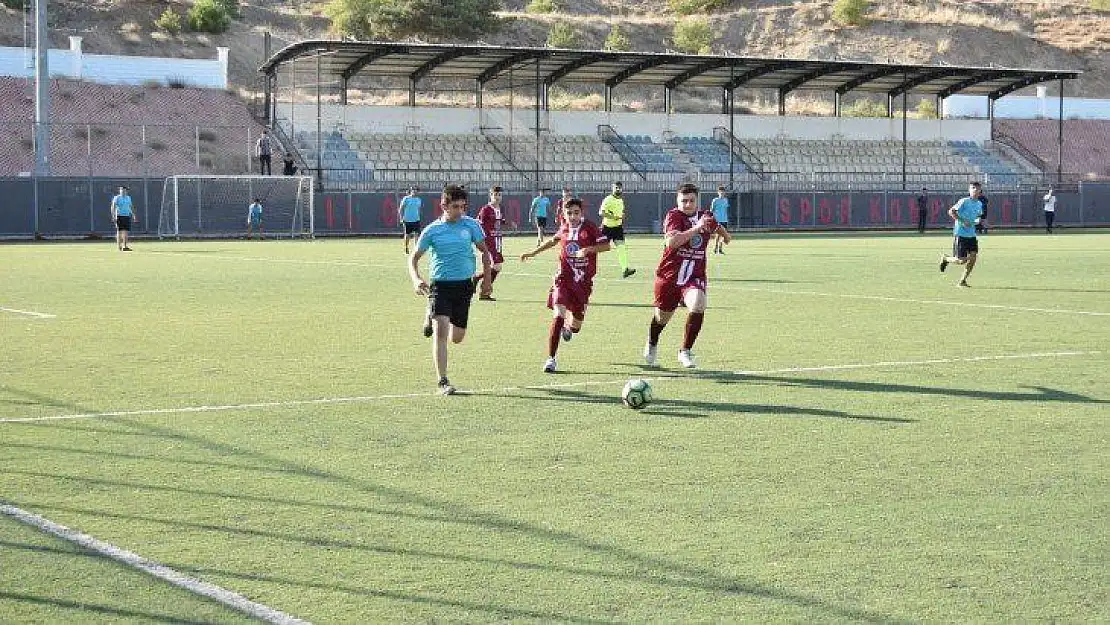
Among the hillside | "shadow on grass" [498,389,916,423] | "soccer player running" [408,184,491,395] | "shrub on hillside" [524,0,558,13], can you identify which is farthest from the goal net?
"shrub on hillside" [524,0,558,13]

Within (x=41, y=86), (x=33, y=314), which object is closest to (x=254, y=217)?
(x=41, y=86)

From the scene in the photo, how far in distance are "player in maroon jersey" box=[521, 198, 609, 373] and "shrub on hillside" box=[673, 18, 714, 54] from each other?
98.1 metres

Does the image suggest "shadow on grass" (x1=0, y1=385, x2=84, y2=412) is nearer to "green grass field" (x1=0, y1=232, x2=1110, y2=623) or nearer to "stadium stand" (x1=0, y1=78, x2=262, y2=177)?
"green grass field" (x1=0, y1=232, x2=1110, y2=623)

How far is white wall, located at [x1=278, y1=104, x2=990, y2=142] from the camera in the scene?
62969mm

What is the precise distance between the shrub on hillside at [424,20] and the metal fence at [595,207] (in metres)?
38.8

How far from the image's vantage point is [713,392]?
40.7ft

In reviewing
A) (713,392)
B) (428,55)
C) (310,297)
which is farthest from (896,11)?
(713,392)

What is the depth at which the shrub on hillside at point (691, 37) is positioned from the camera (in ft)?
366

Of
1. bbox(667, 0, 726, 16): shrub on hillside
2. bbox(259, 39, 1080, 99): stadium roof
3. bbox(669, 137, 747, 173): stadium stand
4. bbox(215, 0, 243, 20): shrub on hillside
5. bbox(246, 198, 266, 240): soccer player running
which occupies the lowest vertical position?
bbox(246, 198, 266, 240): soccer player running

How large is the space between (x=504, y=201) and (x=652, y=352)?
1702 inches

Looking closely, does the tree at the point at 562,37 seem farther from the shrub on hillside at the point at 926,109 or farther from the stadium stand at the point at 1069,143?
the stadium stand at the point at 1069,143

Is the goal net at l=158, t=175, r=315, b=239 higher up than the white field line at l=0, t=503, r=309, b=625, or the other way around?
the goal net at l=158, t=175, r=315, b=239

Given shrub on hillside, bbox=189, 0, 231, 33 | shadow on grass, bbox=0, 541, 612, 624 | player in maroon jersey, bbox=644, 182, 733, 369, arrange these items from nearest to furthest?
shadow on grass, bbox=0, 541, 612, 624
player in maroon jersey, bbox=644, 182, 733, 369
shrub on hillside, bbox=189, 0, 231, 33

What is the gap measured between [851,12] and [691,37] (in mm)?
17872
